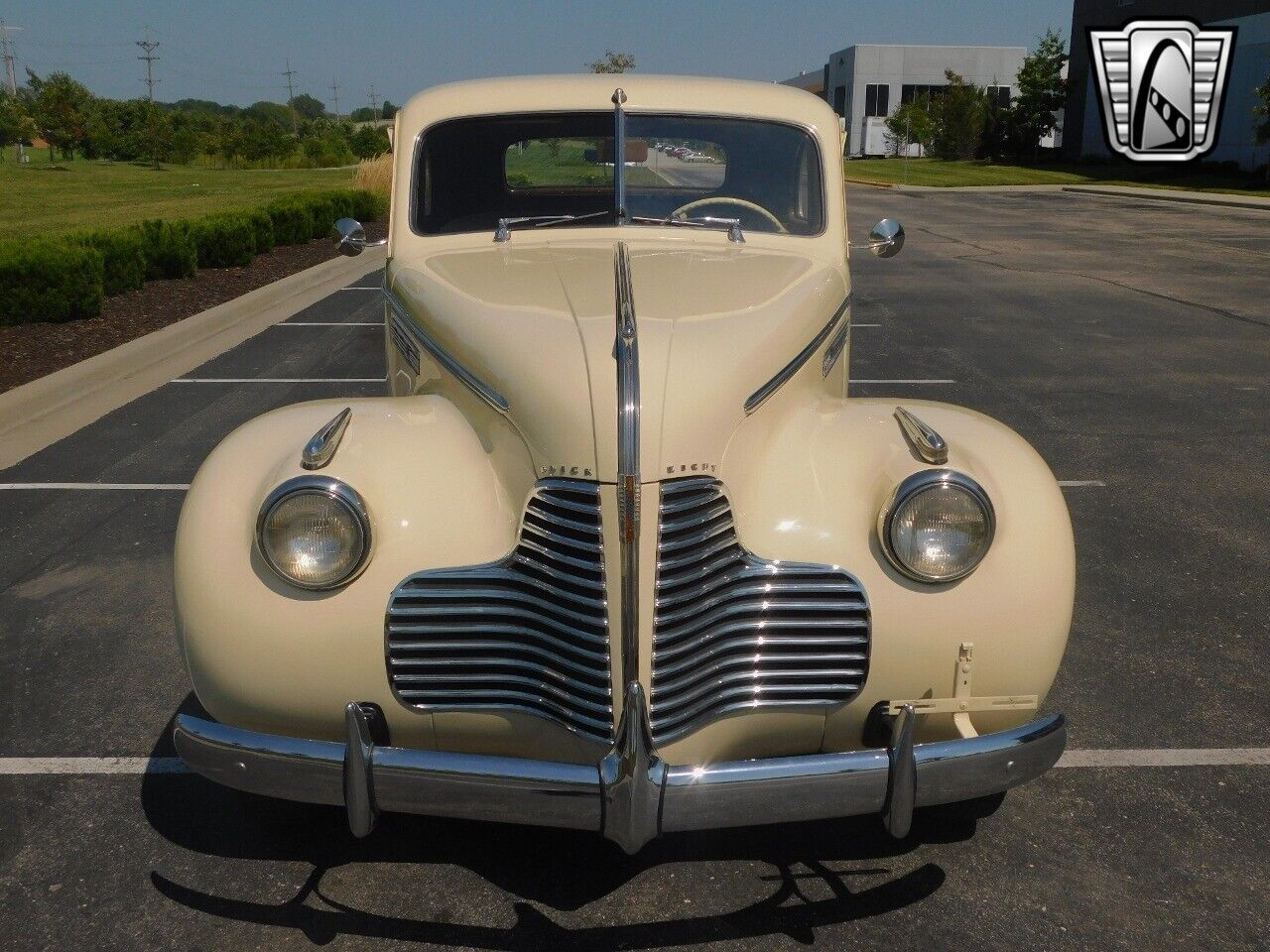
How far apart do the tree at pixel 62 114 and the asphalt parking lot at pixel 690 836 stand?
49578mm

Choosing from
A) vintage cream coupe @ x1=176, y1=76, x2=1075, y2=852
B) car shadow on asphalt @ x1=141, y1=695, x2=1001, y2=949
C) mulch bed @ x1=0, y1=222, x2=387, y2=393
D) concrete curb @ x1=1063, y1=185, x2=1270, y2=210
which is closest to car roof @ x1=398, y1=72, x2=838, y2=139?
vintage cream coupe @ x1=176, y1=76, x2=1075, y2=852

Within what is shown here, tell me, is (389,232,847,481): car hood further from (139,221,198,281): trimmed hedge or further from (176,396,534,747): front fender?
(139,221,198,281): trimmed hedge

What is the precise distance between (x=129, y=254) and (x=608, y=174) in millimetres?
9812

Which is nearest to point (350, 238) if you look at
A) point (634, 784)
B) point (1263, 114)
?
point (634, 784)

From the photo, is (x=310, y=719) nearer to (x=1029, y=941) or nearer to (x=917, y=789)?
(x=917, y=789)

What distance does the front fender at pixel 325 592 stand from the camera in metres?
2.73

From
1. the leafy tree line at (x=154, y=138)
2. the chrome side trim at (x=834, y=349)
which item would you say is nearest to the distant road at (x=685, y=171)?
the chrome side trim at (x=834, y=349)

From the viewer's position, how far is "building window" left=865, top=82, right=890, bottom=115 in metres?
75.1

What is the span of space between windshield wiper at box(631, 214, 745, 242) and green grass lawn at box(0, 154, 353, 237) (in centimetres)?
1391

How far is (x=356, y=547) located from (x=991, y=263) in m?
16.2

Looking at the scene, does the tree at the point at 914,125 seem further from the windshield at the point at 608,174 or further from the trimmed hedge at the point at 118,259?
the windshield at the point at 608,174

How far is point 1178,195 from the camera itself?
1305 inches

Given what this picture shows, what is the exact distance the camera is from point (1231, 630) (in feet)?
14.6

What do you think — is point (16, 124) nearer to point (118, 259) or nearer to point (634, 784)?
point (118, 259)
